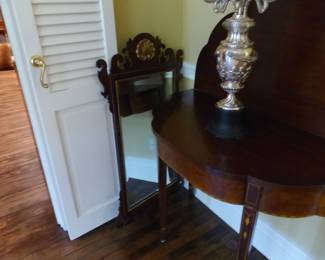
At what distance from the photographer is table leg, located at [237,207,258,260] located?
2.61 feet

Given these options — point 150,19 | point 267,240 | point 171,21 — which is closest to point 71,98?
point 150,19

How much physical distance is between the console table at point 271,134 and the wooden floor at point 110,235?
2.12 ft

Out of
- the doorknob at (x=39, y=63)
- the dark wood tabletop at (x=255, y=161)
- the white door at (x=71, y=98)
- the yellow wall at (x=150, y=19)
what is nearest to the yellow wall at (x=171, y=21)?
the yellow wall at (x=150, y=19)

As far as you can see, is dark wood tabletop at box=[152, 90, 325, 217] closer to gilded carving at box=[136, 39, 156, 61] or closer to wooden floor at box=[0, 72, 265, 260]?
gilded carving at box=[136, 39, 156, 61]

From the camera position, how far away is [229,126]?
925 mm

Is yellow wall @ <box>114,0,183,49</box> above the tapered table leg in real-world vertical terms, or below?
above

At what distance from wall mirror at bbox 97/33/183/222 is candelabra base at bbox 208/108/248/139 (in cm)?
56

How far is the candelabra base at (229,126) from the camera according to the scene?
Result: 2.97 feet

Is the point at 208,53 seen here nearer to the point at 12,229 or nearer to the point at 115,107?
the point at 115,107

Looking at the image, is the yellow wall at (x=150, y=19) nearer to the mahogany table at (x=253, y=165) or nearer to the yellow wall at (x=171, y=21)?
the yellow wall at (x=171, y=21)

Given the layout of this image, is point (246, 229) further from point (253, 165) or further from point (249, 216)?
point (253, 165)

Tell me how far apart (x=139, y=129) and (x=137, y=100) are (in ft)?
0.62

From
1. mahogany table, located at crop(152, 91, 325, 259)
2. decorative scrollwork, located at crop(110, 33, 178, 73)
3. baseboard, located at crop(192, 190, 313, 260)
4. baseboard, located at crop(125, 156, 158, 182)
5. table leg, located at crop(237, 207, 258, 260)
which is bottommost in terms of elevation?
baseboard, located at crop(192, 190, 313, 260)

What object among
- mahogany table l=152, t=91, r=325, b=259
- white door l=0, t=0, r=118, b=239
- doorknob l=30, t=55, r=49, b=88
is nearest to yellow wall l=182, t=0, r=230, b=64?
white door l=0, t=0, r=118, b=239
